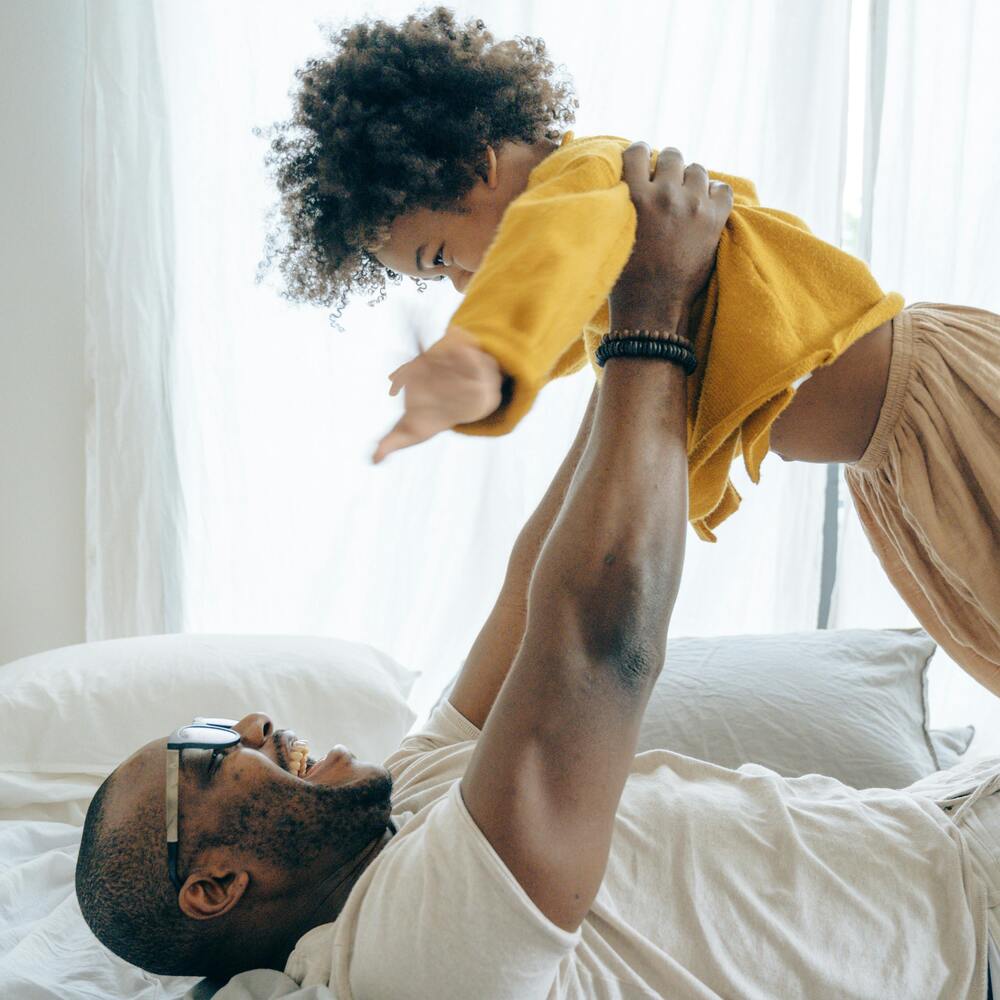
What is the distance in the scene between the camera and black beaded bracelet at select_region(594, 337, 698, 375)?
0.88 m

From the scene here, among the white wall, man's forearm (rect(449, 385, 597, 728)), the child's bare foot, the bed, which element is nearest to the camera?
the child's bare foot

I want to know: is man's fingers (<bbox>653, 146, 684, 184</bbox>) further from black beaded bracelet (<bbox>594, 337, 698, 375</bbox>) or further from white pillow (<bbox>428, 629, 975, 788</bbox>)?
white pillow (<bbox>428, 629, 975, 788</bbox>)

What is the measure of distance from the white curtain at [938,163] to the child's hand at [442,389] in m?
1.89

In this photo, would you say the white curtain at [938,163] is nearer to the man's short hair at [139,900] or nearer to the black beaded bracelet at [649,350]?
the black beaded bracelet at [649,350]

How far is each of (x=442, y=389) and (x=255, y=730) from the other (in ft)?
2.40

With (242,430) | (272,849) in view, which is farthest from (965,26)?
(272,849)

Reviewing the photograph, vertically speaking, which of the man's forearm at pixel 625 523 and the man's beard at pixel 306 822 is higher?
the man's forearm at pixel 625 523

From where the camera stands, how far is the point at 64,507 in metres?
2.25

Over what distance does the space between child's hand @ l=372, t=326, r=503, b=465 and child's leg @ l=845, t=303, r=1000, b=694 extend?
55 centimetres

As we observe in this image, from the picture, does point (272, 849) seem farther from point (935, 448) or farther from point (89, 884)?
point (935, 448)

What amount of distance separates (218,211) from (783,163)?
1.25 meters

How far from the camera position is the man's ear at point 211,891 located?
1.09 m

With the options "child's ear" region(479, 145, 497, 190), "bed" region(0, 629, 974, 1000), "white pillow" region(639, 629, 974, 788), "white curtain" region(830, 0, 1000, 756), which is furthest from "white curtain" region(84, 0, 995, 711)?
"child's ear" region(479, 145, 497, 190)

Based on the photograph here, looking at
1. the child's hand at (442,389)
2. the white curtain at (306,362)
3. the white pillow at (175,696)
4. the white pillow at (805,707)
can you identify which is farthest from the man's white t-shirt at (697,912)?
the white curtain at (306,362)
